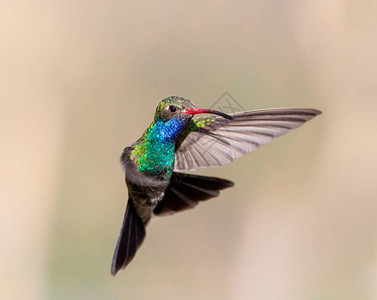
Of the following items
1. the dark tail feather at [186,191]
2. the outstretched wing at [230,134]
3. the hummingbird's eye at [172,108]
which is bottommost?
the dark tail feather at [186,191]

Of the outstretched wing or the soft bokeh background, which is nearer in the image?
the outstretched wing

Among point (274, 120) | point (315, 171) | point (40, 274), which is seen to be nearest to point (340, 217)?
point (315, 171)

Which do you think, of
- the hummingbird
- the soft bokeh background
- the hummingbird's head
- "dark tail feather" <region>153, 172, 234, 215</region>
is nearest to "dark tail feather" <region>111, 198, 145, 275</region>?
the hummingbird

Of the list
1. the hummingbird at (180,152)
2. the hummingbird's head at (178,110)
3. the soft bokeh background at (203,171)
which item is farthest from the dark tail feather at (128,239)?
the soft bokeh background at (203,171)

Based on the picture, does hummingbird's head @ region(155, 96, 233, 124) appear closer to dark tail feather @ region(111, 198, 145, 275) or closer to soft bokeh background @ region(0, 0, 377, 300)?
dark tail feather @ region(111, 198, 145, 275)

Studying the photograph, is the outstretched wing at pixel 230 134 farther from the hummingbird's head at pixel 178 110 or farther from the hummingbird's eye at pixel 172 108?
the hummingbird's eye at pixel 172 108

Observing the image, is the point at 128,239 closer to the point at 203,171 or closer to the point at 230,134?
the point at 230,134

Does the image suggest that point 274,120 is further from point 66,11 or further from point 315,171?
point 66,11

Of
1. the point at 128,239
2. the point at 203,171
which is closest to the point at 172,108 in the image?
the point at 128,239
